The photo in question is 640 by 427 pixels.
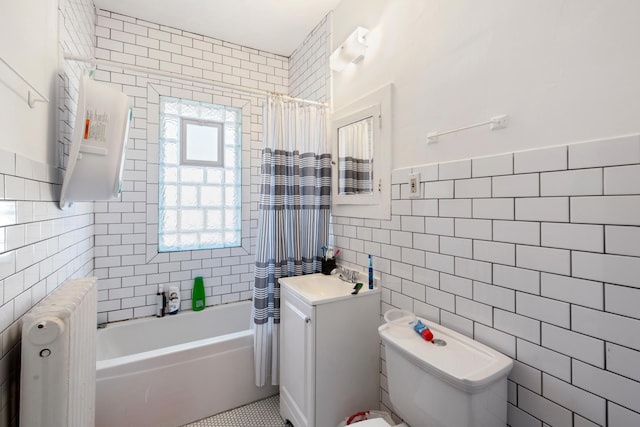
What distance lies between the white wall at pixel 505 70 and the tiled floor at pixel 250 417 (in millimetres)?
1864

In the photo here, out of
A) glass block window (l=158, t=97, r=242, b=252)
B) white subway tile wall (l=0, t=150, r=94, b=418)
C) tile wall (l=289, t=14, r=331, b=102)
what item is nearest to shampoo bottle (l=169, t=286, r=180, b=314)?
glass block window (l=158, t=97, r=242, b=252)

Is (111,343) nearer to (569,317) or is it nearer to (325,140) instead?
(325,140)

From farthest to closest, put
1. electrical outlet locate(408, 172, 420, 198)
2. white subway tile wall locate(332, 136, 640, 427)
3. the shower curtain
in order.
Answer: the shower curtain, electrical outlet locate(408, 172, 420, 198), white subway tile wall locate(332, 136, 640, 427)

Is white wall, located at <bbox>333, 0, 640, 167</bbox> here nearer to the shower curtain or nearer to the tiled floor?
the shower curtain

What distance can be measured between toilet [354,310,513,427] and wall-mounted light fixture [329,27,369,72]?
66.8 inches

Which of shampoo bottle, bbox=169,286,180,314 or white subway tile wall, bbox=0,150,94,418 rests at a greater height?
white subway tile wall, bbox=0,150,94,418

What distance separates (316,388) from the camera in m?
1.54

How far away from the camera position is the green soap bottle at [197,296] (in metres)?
2.52

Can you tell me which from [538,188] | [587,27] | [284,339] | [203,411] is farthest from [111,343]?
[587,27]

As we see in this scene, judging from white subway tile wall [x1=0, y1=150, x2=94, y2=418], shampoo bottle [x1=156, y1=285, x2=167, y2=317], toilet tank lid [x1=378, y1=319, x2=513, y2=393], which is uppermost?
white subway tile wall [x1=0, y1=150, x2=94, y2=418]

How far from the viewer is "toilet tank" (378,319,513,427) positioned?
960 millimetres

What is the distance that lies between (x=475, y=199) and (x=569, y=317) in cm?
52

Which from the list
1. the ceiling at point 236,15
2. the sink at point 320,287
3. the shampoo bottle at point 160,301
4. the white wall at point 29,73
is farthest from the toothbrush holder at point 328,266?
the ceiling at point 236,15

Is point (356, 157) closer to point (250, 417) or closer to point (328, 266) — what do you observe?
point (328, 266)
